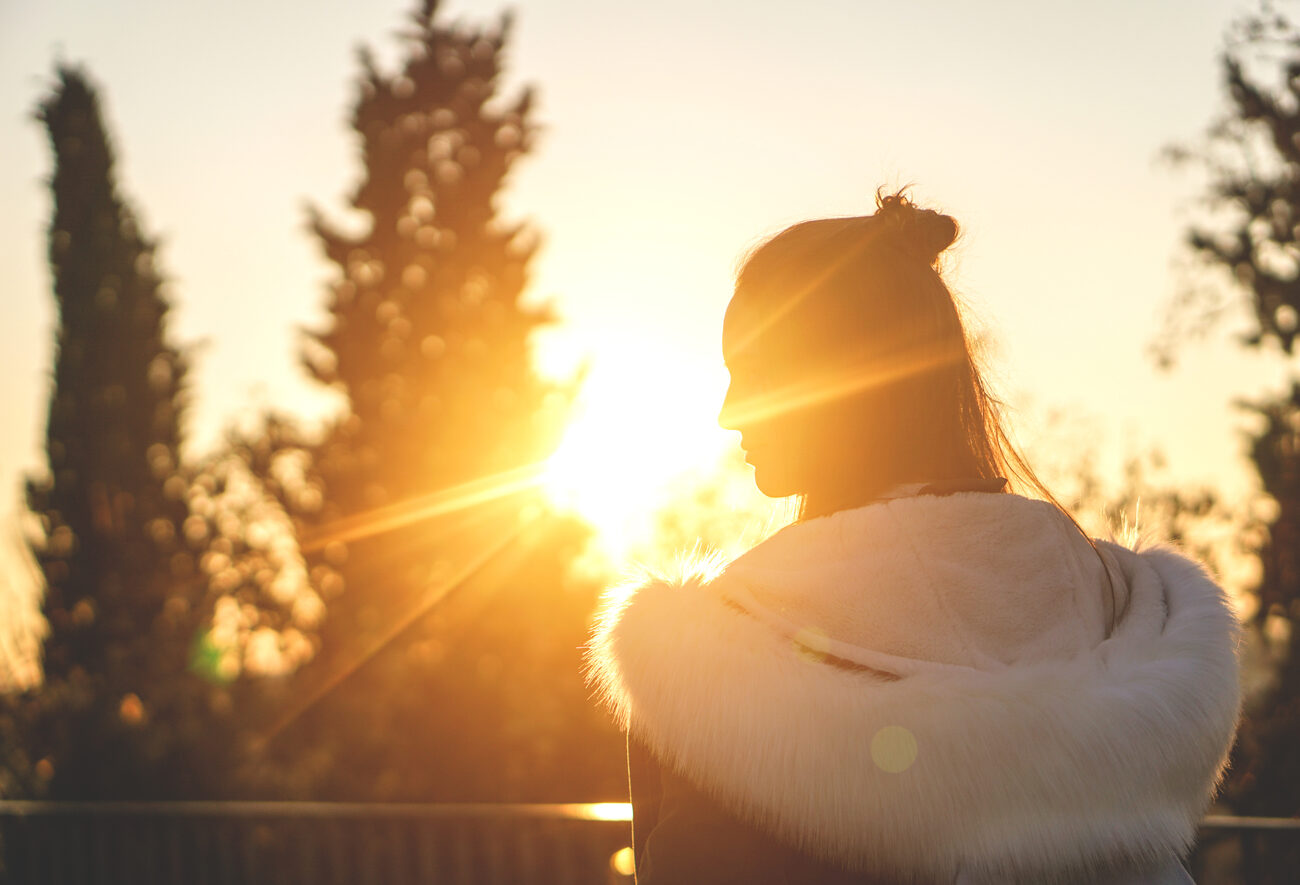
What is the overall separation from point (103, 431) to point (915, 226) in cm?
2463

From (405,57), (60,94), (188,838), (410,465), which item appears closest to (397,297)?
(410,465)

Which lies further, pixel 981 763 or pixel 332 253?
pixel 332 253

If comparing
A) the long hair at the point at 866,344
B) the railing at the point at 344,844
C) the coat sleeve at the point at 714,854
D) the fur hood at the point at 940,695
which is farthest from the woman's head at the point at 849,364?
the railing at the point at 344,844

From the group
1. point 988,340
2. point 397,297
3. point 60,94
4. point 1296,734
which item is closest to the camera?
point 988,340

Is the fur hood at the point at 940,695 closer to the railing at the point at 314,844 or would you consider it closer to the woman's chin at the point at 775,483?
the woman's chin at the point at 775,483

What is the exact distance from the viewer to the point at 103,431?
74.7ft

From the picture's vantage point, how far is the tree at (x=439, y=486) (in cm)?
1847

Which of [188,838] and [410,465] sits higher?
[188,838]

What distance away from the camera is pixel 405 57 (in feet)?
68.4

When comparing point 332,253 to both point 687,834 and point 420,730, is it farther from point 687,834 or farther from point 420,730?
point 687,834

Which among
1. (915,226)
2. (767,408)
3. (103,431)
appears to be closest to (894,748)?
(767,408)

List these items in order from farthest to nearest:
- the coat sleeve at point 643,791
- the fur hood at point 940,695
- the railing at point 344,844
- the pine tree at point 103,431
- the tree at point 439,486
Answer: the pine tree at point 103,431 < the tree at point 439,486 < the railing at point 344,844 < the coat sleeve at point 643,791 < the fur hood at point 940,695

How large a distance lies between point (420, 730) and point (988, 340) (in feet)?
59.9

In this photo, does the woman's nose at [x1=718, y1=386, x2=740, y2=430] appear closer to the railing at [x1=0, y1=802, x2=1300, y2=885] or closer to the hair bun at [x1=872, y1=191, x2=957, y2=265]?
the hair bun at [x1=872, y1=191, x2=957, y2=265]
